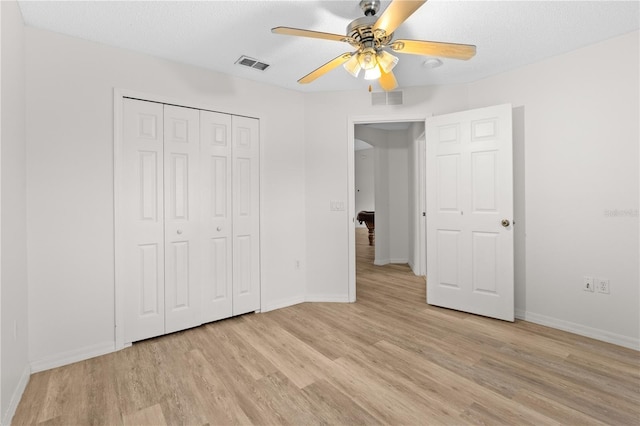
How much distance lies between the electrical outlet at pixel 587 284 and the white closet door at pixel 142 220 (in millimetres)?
3675

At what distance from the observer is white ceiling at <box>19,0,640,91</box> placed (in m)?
2.02

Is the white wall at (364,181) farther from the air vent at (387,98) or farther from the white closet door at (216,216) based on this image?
the white closet door at (216,216)

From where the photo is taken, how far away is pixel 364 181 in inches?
397

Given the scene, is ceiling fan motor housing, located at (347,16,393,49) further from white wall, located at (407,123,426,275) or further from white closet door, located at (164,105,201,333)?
white wall, located at (407,123,426,275)

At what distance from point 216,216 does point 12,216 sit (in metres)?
1.44

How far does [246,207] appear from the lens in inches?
127

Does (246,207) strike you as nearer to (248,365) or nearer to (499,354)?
(248,365)

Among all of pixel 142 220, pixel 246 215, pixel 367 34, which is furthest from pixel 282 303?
pixel 367 34

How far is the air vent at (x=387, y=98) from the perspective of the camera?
137 inches

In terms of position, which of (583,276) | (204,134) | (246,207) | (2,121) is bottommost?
(583,276)

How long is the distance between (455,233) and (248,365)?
94.7 inches

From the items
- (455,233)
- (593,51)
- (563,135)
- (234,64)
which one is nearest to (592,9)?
(593,51)

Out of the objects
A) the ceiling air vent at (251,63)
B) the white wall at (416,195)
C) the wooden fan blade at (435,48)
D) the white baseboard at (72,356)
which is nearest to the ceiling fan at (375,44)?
the wooden fan blade at (435,48)

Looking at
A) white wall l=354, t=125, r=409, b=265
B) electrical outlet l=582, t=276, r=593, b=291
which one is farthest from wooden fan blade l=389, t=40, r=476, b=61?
white wall l=354, t=125, r=409, b=265
